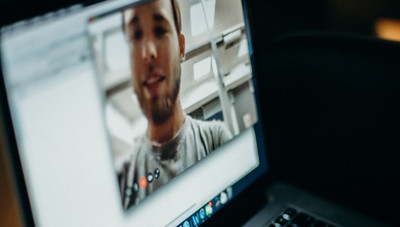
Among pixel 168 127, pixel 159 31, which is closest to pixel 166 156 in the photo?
pixel 168 127

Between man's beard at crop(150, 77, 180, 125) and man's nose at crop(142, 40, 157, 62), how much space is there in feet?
0.14

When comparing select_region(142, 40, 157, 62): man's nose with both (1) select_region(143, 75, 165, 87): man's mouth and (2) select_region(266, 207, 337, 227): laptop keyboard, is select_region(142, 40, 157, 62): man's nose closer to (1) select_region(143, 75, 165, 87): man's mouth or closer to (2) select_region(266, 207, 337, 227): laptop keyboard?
(1) select_region(143, 75, 165, 87): man's mouth

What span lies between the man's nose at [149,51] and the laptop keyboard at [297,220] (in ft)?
0.91

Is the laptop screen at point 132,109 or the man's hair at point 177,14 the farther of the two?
the man's hair at point 177,14

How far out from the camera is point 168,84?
21.7 inches

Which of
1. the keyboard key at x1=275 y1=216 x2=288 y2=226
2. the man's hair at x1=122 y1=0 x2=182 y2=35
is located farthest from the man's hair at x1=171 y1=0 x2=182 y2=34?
the keyboard key at x1=275 y1=216 x2=288 y2=226

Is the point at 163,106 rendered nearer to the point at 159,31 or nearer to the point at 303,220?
the point at 159,31

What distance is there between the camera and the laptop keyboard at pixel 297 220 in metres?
0.66

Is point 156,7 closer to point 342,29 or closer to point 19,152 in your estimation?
point 19,152

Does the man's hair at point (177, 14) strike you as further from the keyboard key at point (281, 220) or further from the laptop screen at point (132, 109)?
the keyboard key at point (281, 220)

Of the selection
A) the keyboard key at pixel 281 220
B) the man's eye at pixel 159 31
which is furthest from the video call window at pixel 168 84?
the keyboard key at pixel 281 220

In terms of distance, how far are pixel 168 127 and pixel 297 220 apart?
23cm

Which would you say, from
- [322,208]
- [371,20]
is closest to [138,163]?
[322,208]

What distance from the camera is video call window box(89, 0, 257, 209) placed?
0.50m
